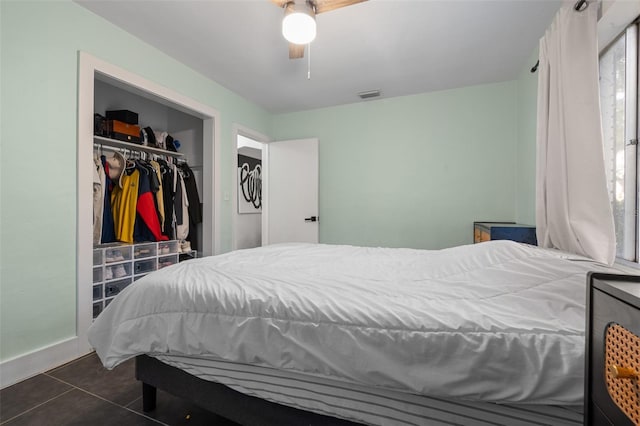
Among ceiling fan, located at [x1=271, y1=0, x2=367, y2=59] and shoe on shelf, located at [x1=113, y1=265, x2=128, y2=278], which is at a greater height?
ceiling fan, located at [x1=271, y1=0, x2=367, y2=59]

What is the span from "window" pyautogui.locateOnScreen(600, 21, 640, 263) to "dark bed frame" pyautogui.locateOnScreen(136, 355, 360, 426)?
5.78 ft

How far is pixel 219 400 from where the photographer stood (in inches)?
44.2

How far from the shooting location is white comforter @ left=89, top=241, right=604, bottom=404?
0.75m

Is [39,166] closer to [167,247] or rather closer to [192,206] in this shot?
[167,247]

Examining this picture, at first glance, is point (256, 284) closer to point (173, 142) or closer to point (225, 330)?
point (225, 330)

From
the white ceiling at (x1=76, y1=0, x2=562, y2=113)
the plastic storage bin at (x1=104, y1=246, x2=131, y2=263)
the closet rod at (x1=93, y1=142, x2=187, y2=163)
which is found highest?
the white ceiling at (x1=76, y1=0, x2=562, y2=113)

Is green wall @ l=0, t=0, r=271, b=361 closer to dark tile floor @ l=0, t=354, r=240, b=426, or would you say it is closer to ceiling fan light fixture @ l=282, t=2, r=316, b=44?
dark tile floor @ l=0, t=354, r=240, b=426

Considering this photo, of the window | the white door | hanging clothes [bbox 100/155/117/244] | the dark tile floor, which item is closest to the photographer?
the dark tile floor

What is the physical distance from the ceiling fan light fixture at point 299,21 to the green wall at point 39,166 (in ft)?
5.05

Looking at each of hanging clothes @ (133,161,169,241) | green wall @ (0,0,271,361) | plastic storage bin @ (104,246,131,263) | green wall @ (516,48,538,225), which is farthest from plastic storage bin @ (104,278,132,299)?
green wall @ (516,48,538,225)

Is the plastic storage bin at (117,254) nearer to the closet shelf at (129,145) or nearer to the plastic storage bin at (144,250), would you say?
the plastic storage bin at (144,250)

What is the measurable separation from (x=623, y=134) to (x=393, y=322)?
1.74 meters

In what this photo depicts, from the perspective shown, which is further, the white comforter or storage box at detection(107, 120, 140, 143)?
storage box at detection(107, 120, 140, 143)

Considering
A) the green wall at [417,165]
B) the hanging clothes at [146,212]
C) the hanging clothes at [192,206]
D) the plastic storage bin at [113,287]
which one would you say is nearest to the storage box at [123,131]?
the hanging clothes at [146,212]
